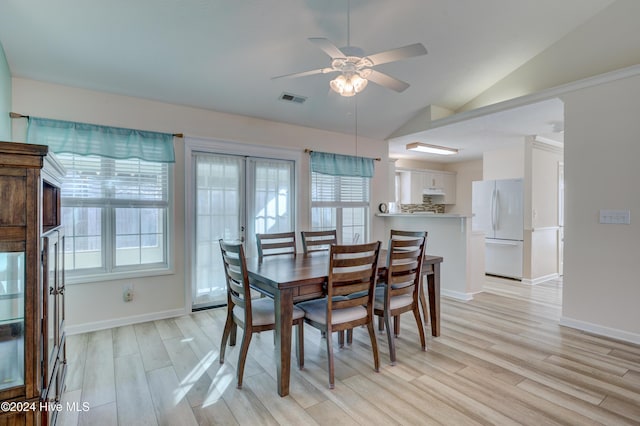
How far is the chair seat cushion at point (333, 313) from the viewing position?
227cm

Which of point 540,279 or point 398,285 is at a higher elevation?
point 398,285

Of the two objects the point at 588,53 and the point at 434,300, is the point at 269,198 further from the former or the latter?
the point at 588,53

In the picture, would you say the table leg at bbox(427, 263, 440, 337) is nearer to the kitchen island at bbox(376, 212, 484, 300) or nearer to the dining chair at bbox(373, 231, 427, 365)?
the dining chair at bbox(373, 231, 427, 365)

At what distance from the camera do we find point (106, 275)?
10.8ft

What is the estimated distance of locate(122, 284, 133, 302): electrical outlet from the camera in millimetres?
3373

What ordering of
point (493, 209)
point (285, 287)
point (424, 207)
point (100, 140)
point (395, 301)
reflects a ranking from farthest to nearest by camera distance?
point (424, 207) < point (493, 209) < point (100, 140) < point (395, 301) < point (285, 287)

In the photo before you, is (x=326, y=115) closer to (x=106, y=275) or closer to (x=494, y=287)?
(x=106, y=275)

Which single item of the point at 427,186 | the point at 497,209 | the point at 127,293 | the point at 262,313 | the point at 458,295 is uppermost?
the point at 427,186

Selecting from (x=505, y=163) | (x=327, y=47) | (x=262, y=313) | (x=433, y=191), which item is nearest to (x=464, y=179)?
(x=433, y=191)

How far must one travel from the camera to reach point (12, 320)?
1193 mm

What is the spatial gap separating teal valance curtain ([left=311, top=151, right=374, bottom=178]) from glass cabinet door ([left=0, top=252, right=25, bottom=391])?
370 centimetres

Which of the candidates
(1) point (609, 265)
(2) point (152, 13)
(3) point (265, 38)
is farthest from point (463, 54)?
(2) point (152, 13)

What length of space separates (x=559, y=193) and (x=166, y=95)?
6296mm

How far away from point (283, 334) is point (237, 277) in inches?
20.5
